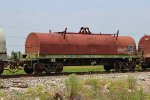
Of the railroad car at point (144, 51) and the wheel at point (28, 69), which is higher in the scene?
the railroad car at point (144, 51)

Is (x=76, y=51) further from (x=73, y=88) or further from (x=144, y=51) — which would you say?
(x=73, y=88)

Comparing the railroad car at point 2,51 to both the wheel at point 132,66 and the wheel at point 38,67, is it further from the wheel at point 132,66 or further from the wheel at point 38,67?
the wheel at point 132,66

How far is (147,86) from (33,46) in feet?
40.4

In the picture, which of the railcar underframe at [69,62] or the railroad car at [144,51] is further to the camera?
the railroad car at [144,51]

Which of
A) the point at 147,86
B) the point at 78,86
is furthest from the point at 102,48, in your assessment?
the point at 78,86

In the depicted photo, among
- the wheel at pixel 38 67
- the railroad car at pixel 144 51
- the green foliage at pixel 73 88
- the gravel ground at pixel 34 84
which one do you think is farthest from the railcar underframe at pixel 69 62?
the green foliage at pixel 73 88

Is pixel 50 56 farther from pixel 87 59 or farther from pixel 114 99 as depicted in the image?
pixel 114 99

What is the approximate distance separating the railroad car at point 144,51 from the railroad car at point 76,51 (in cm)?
135

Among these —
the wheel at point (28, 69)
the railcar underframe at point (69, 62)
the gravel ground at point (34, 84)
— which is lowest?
the gravel ground at point (34, 84)

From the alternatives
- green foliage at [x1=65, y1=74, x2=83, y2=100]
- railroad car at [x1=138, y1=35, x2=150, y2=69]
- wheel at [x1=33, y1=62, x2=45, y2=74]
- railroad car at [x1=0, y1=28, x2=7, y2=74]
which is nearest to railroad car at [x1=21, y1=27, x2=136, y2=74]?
wheel at [x1=33, y1=62, x2=45, y2=74]

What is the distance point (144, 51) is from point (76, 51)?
8.76 meters

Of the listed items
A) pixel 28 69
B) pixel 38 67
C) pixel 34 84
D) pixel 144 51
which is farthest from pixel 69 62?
pixel 34 84

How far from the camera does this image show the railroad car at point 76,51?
2844 cm

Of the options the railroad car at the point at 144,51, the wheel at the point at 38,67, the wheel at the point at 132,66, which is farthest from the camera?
the railroad car at the point at 144,51
